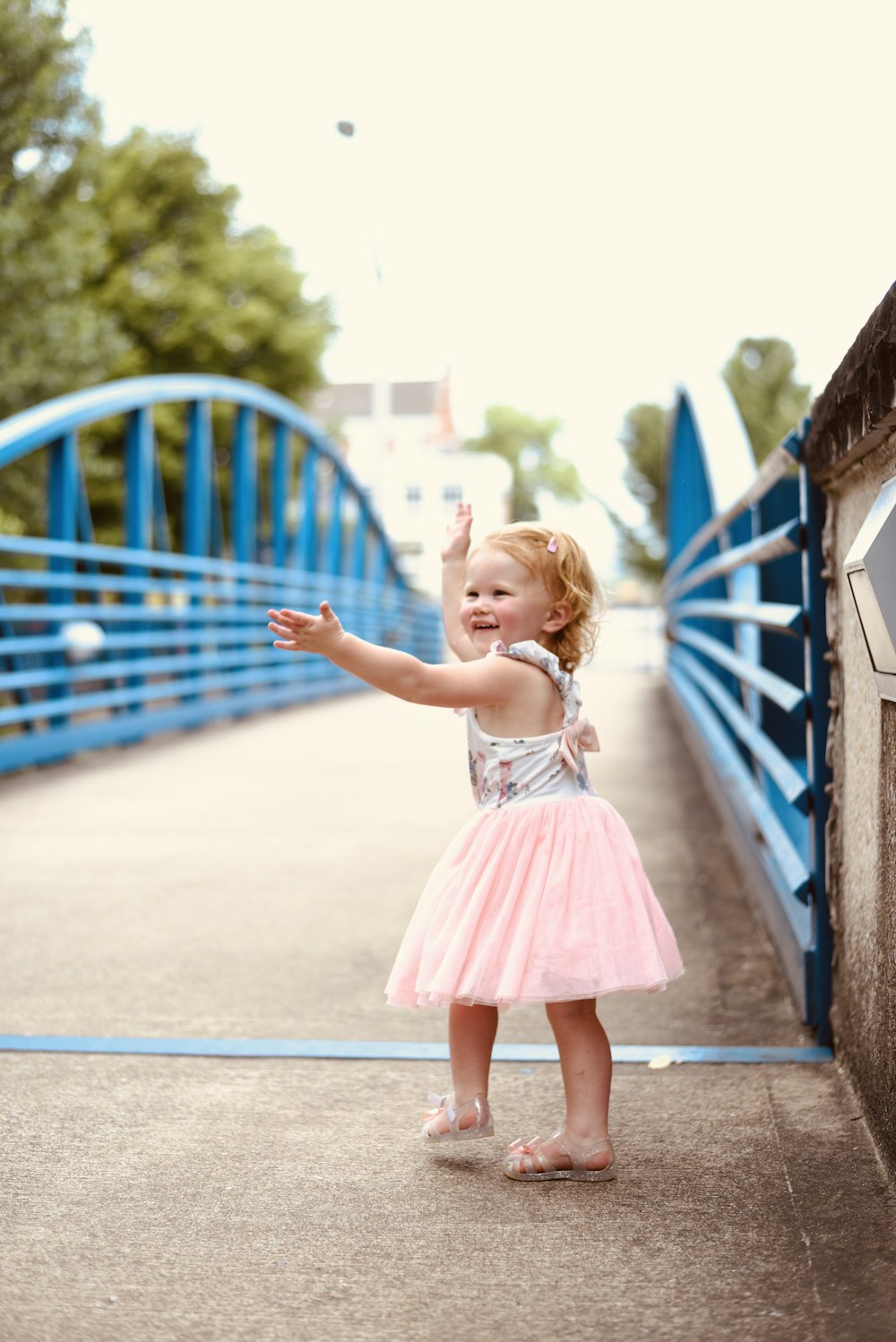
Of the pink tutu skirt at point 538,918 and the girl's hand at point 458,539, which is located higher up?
the girl's hand at point 458,539

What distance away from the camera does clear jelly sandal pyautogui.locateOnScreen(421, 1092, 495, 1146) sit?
2375 mm

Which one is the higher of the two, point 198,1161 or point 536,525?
point 536,525

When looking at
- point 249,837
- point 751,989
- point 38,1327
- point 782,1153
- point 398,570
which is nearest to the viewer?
point 38,1327

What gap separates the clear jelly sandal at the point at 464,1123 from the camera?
2.38 metres

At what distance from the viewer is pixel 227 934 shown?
13.2ft

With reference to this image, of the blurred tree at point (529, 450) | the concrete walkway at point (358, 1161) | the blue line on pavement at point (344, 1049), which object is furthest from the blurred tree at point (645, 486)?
the blurred tree at point (529, 450)

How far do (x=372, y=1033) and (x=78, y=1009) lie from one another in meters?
0.67

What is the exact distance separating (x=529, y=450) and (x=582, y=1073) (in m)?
76.8

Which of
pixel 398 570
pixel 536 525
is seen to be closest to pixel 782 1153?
pixel 536 525

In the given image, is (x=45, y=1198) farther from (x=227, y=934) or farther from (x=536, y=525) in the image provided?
(x=227, y=934)

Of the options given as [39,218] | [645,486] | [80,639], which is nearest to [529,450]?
[645,486]

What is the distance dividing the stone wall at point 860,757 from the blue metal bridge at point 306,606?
10cm

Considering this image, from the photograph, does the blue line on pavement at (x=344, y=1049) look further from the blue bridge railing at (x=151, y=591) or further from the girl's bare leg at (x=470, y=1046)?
the blue bridge railing at (x=151, y=591)

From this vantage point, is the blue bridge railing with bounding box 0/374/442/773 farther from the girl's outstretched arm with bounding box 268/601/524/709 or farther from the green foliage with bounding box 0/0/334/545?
the girl's outstretched arm with bounding box 268/601/524/709
